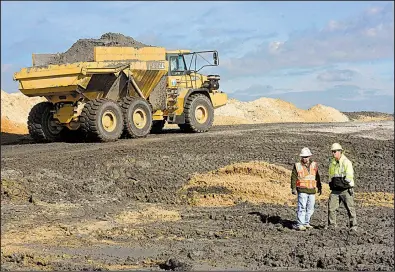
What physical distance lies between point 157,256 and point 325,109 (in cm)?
3362

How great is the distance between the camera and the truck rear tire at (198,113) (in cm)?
1941

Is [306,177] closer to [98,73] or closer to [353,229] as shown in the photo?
[353,229]

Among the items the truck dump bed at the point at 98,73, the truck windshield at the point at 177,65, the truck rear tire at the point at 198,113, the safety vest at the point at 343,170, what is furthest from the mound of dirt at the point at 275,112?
the safety vest at the point at 343,170

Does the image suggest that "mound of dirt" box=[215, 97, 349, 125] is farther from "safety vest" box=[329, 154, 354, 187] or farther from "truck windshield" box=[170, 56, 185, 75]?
"safety vest" box=[329, 154, 354, 187]

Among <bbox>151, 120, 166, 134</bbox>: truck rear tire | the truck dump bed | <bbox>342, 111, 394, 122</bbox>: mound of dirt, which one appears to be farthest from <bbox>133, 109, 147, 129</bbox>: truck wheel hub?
<bbox>342, 111, 394, 122</bbox>: mound of dirt

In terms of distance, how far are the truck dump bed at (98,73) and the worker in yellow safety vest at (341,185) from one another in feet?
26.3

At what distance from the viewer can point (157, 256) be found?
348 inches

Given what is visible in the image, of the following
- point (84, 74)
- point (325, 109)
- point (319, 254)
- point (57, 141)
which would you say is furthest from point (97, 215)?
point (325, 109)

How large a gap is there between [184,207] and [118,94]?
6.10 metres

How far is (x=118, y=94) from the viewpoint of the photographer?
17656 mm

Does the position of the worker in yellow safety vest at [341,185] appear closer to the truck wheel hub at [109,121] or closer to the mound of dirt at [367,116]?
the truck wheel hub at [109,121]

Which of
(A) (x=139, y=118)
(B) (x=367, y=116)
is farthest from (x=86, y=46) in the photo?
(B) (x=367, y=116)

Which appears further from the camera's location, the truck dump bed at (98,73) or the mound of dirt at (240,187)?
the truck dump bed at (98,73)

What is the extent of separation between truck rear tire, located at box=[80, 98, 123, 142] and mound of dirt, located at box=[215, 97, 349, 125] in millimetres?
20325
